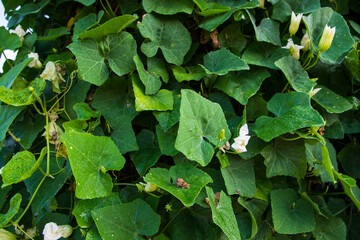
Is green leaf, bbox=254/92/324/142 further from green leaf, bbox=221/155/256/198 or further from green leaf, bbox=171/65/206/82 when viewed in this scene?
green leaf, bbox=171/65/206/82

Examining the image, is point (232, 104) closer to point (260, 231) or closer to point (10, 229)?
point (260, 231)

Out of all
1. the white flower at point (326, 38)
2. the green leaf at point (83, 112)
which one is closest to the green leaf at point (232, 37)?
→ the white flower at point (326, 38)

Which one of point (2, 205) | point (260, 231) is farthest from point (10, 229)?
point (260, 231)

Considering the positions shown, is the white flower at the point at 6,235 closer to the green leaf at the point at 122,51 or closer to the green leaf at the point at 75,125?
the green leaf at the point at 75,125

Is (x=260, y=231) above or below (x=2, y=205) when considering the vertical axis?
below

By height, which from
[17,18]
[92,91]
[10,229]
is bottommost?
[10,229]

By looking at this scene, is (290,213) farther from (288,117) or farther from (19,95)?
(19,95)

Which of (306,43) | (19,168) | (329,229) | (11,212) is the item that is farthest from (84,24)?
(329,229)

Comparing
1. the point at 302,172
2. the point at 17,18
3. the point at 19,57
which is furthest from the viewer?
the point at 17,18
